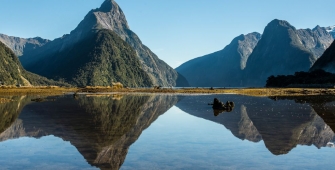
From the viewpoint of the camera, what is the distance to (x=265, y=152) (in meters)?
20.7

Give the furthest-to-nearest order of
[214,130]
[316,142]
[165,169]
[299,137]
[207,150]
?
[214,130]
[299,137]
[316,142]
[207,150]
[165,169]

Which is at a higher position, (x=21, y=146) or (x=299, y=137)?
(x=299, y=137)

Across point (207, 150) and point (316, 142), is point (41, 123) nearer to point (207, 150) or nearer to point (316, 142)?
point (207, 150)

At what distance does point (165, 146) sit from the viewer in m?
22.6

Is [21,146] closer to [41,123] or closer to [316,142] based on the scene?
[41,123]

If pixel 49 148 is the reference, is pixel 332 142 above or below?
above

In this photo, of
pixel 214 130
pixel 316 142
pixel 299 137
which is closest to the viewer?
pixel 316 142

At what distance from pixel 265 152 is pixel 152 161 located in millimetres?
7600

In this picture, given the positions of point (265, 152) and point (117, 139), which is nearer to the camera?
point (265, 152)

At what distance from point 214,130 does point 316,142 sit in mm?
9233

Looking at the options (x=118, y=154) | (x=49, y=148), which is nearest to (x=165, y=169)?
(x=118, y=154)

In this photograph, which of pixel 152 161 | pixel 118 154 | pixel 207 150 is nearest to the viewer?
pixel 152 161

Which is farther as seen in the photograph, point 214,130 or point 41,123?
point 41,123

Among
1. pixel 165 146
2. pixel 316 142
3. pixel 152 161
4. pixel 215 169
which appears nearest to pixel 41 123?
pixel 165 146
